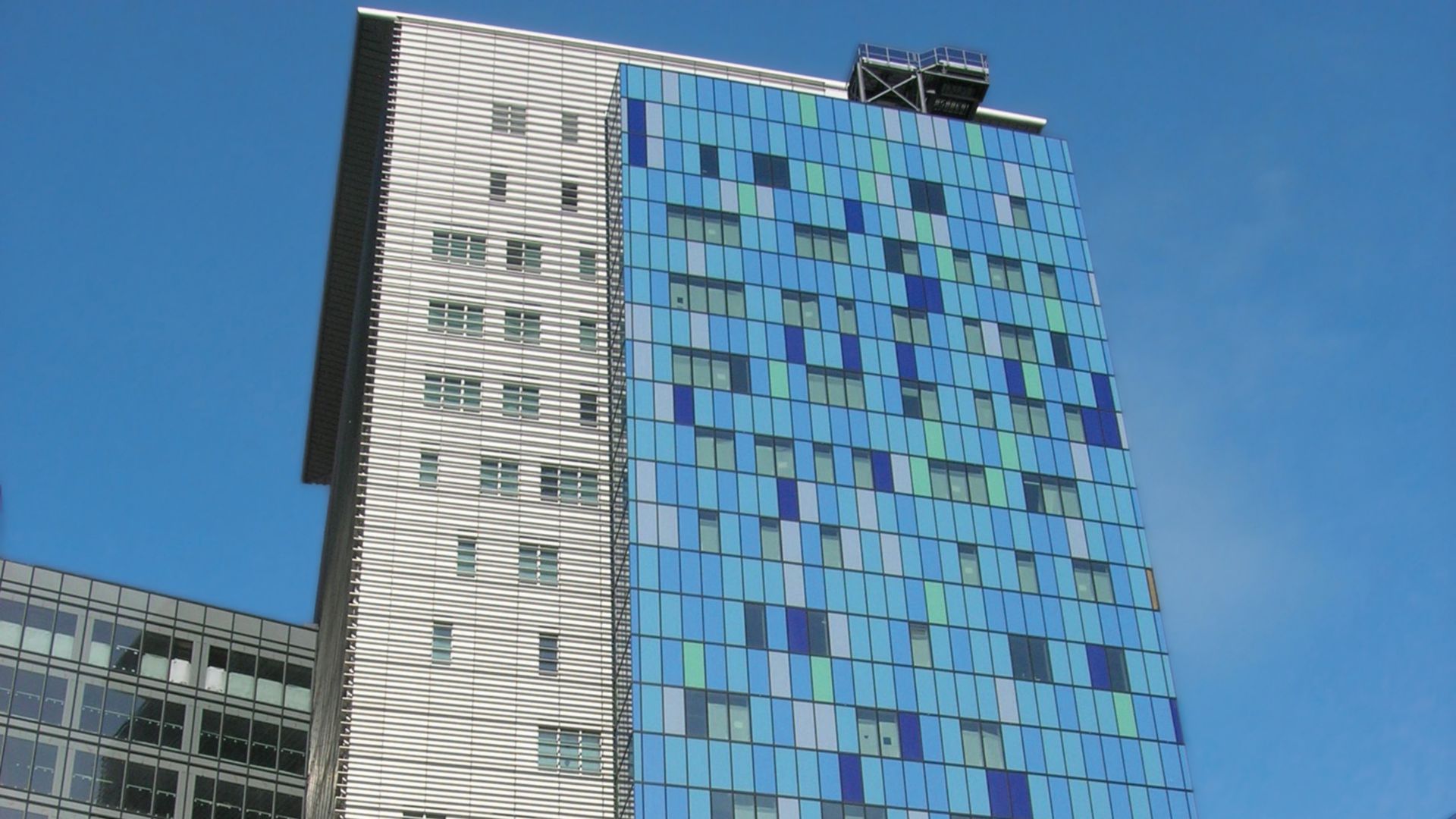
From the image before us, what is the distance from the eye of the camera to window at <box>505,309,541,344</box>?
96.9 m

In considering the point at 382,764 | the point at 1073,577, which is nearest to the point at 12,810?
the point at 382,764

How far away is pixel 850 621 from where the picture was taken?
87.4 metres

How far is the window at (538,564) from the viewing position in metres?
90.2

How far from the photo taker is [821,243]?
99688 millimetres

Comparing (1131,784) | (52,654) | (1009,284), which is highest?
(1009,284)

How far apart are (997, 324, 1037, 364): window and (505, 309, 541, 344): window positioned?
20.6m

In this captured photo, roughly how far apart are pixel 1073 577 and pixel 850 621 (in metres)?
10.6

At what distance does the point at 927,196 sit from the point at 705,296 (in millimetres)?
13918

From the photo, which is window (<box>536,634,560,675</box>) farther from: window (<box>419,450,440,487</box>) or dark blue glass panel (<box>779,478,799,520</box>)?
dark blue glass panel (<box>779,478,799,520</box>)

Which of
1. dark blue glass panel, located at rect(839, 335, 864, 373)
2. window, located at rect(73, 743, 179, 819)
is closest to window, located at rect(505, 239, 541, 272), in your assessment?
dark blue glass panel, located at rect(839, 335, 864, 373)

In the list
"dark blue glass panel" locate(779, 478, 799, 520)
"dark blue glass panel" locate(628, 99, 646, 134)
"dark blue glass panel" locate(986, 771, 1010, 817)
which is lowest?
"dark blue glass panel" locate(986, 771, 1010, 817)

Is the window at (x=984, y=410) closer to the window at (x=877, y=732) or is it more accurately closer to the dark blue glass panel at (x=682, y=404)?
the dark blue glass panel at (x=682, y=404)

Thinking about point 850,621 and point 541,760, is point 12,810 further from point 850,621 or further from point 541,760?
point 850,621

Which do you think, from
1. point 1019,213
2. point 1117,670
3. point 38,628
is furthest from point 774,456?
point 38,628
